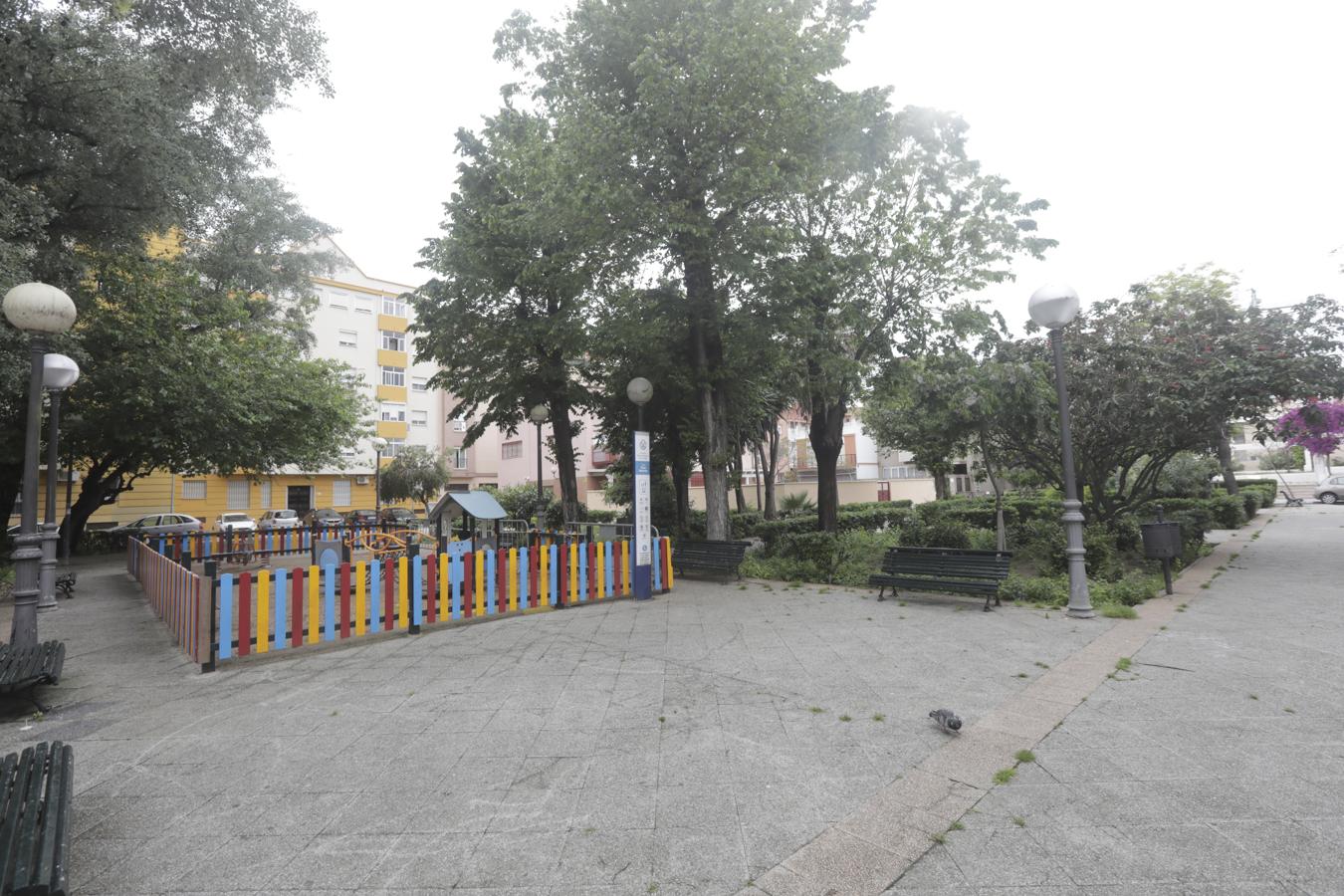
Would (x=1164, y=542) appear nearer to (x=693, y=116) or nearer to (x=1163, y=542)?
(x=1163, y=542)

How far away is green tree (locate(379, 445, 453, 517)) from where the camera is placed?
119ft

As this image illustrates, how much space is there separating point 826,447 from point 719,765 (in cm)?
1214

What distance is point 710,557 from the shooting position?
1188 cm

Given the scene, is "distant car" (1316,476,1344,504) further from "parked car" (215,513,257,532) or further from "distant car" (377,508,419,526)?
"parked car" (215,513,257,532)

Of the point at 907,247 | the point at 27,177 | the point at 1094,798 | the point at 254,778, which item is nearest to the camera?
the point at 1094,798

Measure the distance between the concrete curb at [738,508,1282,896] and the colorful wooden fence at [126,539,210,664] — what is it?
5.90 metres

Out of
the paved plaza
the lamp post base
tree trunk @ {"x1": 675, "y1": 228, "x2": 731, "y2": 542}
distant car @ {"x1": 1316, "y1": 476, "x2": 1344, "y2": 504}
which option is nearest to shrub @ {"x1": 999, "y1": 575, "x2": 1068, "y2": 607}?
the paved plaza

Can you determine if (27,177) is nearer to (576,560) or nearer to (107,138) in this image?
(107,138)

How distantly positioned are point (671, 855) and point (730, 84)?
11.0 metres

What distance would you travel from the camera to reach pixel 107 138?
10.4m

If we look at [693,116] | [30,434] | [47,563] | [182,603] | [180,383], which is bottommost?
[182,603]

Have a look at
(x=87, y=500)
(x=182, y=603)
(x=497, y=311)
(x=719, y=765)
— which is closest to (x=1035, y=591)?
(x=719, y=765)

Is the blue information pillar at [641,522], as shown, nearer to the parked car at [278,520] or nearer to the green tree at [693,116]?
the green tree at [693,116]

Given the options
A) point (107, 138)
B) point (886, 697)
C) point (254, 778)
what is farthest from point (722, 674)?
point (107, 138)
